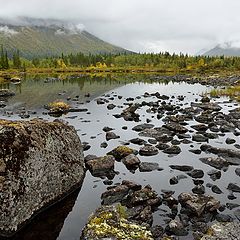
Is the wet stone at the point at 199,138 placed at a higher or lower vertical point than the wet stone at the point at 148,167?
lower

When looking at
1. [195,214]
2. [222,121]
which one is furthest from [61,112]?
[195,214]

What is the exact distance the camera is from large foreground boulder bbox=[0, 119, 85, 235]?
1585cm

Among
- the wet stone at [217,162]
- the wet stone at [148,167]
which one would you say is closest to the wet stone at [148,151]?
the wet stone at [148,167]

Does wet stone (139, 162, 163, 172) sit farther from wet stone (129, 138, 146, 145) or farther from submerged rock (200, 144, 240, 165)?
wet stone (129, 138, 146, 145)

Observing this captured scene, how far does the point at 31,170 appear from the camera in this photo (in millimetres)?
17188

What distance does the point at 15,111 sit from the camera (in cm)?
5225

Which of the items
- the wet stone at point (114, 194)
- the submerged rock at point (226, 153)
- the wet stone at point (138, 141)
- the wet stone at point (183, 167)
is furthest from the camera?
the wet stone at point (138, 141)

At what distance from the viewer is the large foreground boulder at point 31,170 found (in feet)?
52.0

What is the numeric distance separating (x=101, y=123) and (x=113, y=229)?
96.0 feet

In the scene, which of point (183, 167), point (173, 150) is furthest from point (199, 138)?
point (183, 167)

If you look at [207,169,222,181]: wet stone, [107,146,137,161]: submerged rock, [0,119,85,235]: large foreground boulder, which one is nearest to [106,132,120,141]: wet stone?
[107,146,137,161]: submerged rock

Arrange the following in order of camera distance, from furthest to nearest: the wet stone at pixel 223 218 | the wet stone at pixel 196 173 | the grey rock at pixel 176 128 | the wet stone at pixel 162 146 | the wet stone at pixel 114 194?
the grey rock at pixel 176 128 < the wet stone at pixel 162 146 < the wet stone at pixel 196 173 < the wet stone at pixel 114 194 < the wet stone at pixel 223 218

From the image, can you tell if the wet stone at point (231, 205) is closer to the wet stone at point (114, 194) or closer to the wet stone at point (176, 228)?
the wet stone at point (176, 228)

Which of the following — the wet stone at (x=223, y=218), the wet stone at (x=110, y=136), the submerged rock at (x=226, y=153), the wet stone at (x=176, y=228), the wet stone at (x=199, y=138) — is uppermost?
the wet stone at (x=176, y=228)
